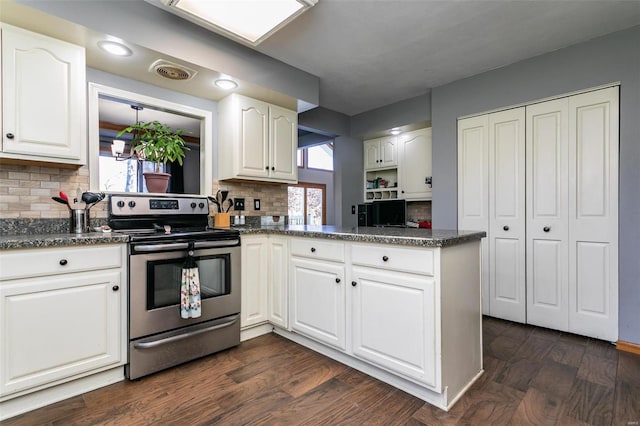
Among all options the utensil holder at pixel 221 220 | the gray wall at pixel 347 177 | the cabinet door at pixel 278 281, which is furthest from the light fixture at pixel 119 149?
the gray wall at pixel 347 177

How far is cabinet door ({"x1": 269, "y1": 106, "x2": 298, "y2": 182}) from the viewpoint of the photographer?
311cm

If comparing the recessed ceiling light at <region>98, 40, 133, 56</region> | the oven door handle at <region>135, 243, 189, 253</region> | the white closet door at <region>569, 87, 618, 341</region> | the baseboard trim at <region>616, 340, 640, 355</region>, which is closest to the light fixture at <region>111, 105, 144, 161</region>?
the recessed ceiling light at <region>98, 40, 133, 56</region>

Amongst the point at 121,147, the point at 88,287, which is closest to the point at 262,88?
the point at 121,147

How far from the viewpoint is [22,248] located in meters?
1.58

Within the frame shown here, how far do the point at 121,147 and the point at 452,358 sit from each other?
2954mm

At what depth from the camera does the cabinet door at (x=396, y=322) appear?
1.63 metres

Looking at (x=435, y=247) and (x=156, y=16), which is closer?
(x=435, y=247)

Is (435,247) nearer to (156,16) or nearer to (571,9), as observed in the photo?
(571,9)

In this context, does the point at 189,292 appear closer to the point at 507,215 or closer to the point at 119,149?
the point at 119,149

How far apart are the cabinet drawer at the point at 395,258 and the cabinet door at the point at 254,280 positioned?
0.94 m

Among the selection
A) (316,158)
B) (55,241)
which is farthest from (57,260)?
(316,158)

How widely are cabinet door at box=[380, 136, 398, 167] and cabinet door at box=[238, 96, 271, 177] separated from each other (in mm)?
2035

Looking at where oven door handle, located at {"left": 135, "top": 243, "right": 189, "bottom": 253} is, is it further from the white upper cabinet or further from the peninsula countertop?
the white upper cabinet

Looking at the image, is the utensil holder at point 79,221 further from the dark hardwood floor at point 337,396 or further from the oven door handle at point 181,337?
the dark hardwood floor at point 337,396
